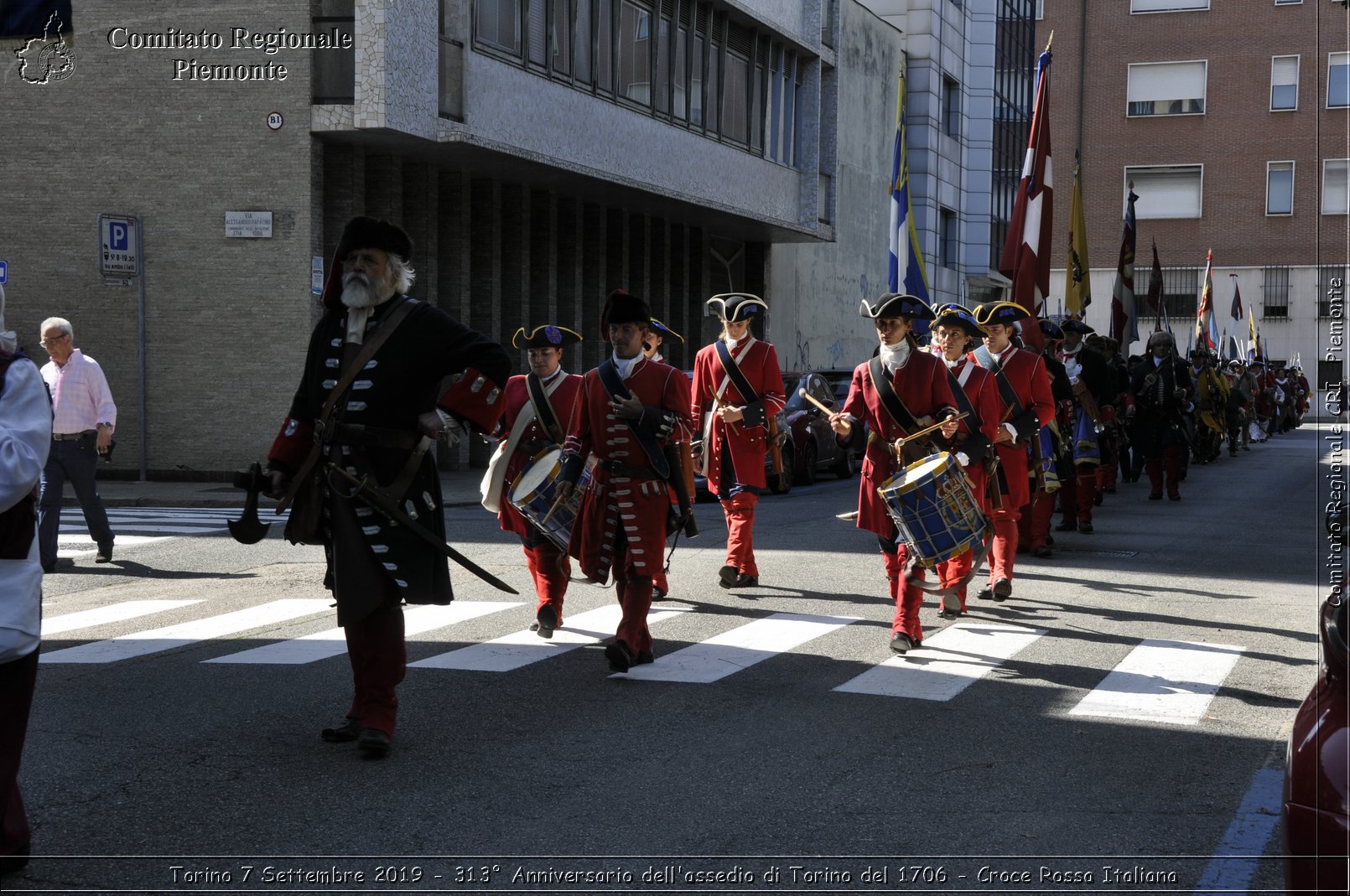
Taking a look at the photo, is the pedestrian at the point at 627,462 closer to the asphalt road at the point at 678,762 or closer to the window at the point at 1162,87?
the asphalt road at the point at 678,762

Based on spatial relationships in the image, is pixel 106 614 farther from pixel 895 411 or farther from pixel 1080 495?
pixel 1080 495

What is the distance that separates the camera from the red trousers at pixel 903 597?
8.42 metres

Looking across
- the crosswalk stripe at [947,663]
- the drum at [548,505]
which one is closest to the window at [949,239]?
the crosswalk stripe at [947,663]

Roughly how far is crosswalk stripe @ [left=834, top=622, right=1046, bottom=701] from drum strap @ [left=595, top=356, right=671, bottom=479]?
1.49 metres

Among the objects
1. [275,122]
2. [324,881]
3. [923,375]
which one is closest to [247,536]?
[324,881]

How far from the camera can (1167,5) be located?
60.7m

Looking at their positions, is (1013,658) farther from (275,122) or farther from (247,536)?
(275,122)

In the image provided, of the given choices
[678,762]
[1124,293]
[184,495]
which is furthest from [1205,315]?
[678,762]

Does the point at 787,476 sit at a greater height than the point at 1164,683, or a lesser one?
greater

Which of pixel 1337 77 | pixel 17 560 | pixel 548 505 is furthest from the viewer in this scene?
pixel 1337 77

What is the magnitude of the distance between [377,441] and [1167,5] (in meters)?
60.9

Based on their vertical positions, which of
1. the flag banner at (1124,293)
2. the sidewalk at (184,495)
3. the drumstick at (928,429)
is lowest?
the sidewalk at (184,495)

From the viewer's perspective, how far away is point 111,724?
6699 mm

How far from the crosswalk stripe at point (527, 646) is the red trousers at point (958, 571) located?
5.97 ft
